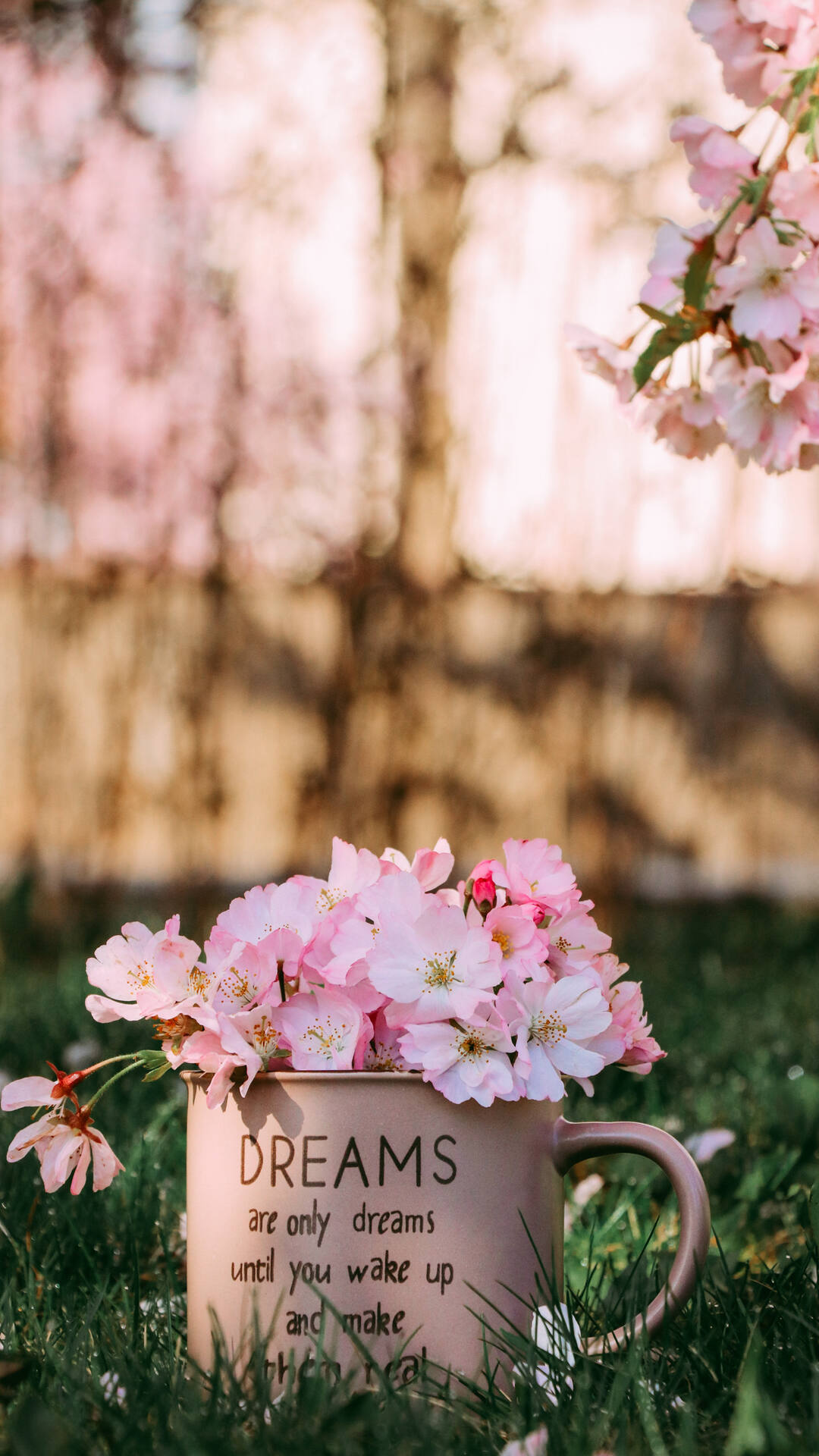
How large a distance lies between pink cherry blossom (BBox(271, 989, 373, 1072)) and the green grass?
171 mm

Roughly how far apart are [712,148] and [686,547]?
2.69 metres

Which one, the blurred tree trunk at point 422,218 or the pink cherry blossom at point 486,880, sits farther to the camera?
the blurred tree trunk at point 422,218

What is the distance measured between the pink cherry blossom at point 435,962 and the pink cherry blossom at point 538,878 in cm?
6

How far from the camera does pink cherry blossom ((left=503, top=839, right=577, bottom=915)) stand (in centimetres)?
87

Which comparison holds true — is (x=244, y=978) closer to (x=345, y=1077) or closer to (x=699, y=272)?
(x=345, y=1077)

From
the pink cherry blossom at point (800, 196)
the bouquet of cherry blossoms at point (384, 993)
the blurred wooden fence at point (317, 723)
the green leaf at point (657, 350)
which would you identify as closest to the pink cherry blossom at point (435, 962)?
the bouquet of cherry blossoms at point (384, 993)

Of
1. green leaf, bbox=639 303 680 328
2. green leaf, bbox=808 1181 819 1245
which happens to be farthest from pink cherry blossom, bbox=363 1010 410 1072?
green leaf, bbox=639 303 680 328

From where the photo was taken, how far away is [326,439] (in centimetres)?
340

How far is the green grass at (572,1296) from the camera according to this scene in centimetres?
73

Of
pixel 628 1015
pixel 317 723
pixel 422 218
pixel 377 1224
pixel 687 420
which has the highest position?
pixel 422 218

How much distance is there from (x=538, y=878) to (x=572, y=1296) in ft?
0.95

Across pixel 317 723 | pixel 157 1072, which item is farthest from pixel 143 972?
pixel 317 723

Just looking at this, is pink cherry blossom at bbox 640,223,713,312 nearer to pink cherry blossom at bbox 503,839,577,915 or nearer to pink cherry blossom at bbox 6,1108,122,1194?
pink cherry blossom at bbox 503,839,577,915

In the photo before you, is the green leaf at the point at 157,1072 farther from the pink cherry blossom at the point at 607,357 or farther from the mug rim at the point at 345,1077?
the pink cherry blossom at the point at 607,357
